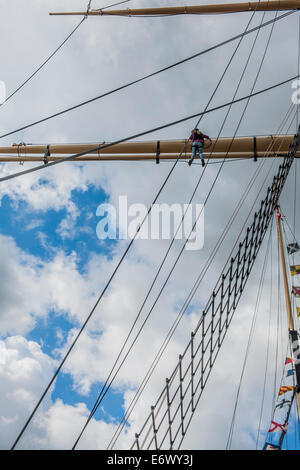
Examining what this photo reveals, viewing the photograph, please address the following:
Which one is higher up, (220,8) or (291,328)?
(220,8)

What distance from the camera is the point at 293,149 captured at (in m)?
9.69

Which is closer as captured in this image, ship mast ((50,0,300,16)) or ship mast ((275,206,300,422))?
ship mast ((275,206,300,422))

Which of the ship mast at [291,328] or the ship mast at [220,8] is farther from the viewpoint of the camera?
the ship mast at [220,8]

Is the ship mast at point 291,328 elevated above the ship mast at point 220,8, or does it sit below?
below

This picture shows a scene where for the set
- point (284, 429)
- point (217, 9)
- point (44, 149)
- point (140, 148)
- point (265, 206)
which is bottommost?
point (284, 429)

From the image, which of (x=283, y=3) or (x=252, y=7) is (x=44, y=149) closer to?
(x=252, y=7)

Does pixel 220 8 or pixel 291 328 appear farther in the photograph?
pixel 220 8

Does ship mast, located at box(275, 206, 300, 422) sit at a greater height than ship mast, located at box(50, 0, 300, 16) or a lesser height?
lesser
